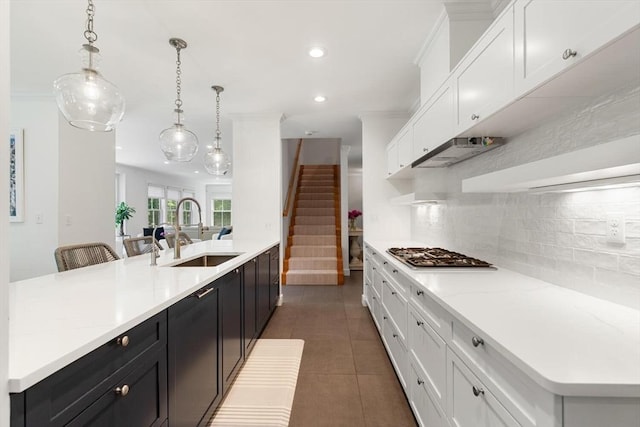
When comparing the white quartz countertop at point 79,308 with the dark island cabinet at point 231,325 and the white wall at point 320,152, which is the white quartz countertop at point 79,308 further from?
the white wall at point 320,152

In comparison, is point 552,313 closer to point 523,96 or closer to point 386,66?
point 523,96

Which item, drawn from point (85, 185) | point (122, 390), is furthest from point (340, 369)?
point (85, 185)

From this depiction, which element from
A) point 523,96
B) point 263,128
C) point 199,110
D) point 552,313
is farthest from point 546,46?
point 199,110

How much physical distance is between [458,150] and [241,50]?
1967 millimetres

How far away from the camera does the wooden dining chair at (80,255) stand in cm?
200

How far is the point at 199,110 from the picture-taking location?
4.27m

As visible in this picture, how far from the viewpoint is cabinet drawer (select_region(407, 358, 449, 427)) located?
1364 millimetres

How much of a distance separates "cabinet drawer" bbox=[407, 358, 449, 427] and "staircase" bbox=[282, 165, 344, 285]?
349cm

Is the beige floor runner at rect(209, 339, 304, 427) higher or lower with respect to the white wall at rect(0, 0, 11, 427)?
lower

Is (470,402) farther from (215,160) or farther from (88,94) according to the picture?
(215,160)

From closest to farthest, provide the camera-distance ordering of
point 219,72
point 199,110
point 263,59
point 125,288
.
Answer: point 125,288, point 263,59, point 219,72, point 199,110

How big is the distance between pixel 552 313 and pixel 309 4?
7.15 feet

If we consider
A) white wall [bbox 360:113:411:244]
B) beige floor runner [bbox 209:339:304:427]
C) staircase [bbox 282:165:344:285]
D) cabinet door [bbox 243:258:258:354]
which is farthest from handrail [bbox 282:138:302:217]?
beige floor runner [bbox 209:339:304:427]

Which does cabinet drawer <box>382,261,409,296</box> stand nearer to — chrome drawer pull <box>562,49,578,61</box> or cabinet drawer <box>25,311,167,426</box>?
chrome drawer pull <box>562,49,578,61</box>
